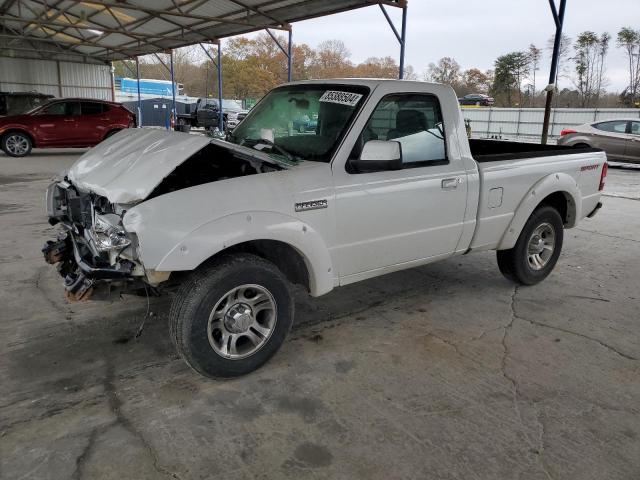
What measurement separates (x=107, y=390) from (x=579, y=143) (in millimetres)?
15774

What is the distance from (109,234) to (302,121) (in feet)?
5.64

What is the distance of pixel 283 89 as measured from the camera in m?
4.27

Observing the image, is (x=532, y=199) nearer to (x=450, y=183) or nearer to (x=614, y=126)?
(x=450, y=183)

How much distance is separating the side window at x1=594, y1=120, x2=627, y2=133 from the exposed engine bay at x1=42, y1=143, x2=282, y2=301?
14.9 metres

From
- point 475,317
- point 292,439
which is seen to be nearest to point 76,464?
point 292,439

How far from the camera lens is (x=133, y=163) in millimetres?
3117

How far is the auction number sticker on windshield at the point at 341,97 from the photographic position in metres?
3.51

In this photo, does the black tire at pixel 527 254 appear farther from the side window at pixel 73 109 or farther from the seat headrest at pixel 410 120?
the side window at pixel 73 109

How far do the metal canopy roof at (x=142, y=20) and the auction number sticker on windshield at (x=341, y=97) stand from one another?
9.08 m

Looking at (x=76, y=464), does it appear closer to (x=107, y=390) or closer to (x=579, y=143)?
(x=107, y=390)

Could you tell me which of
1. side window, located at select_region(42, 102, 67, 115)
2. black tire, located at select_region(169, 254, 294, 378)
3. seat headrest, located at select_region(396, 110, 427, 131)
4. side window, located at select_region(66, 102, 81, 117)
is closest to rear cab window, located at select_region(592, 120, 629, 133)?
seat headrest, located at select_region(396, 110, 427, 131)

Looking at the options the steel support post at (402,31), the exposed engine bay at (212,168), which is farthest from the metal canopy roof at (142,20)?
the exposed engine bay at (212,168)

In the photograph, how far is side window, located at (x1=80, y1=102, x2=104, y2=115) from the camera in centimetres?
1559

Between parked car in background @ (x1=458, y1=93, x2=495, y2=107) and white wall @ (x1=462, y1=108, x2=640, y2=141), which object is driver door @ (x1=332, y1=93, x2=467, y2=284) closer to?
white wall @ (x1=462, y1=108, x2=640, y2=141)
